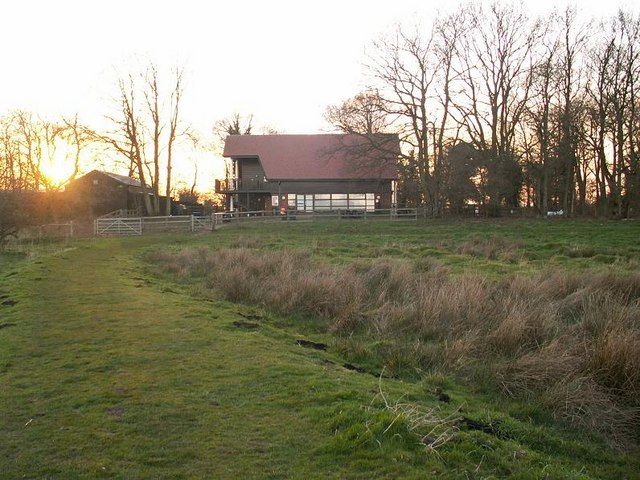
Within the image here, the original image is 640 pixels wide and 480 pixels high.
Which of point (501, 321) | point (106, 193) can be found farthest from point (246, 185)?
point (501, 321)

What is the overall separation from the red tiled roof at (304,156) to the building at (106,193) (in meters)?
13.7

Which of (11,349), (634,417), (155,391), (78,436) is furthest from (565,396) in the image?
(11,349)

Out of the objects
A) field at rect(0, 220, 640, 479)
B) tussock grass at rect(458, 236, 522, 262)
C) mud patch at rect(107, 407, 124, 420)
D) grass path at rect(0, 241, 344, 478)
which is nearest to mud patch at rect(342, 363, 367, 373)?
field at rect(0, 220, 640, 479)

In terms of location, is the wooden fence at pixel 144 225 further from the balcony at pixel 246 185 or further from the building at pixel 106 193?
the building at pixel 106 193

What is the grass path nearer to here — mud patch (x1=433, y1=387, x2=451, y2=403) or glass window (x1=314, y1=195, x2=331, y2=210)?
mud patch (x1=433, y1=387, x2=451, y2=403)

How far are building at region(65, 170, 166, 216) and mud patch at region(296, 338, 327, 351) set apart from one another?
4832 centimetres

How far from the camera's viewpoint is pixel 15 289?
12742 millimetres

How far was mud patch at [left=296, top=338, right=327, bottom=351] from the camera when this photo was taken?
849 cm

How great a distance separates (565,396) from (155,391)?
4.46 metres

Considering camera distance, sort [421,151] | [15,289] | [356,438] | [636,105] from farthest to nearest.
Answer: [421,151] → [636,105] → [15,289] → [356,438]

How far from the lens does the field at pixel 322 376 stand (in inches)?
183

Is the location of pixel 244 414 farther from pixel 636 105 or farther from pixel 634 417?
pixel 636 105

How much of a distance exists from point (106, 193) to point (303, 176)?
69.0 ft

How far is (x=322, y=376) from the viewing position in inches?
262
